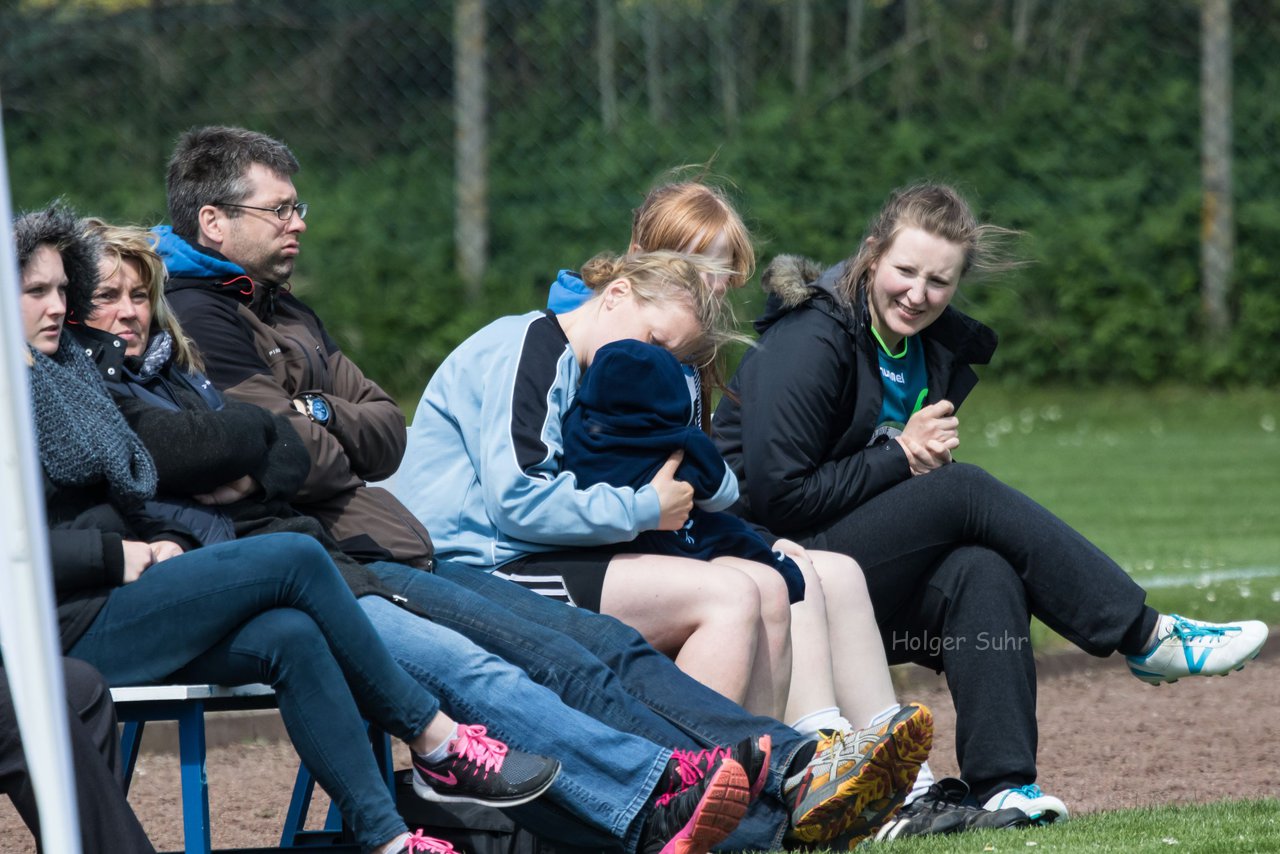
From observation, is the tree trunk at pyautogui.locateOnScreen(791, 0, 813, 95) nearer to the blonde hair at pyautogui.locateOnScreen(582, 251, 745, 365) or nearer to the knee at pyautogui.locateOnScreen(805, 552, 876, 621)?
the blonde hair at pyautogui.locateOnScreen(582, 251, 745, 365)

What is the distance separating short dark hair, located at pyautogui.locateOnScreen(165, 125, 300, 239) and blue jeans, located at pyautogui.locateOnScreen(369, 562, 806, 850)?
1.03 metres

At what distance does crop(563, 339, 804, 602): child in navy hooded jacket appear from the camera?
3699mm

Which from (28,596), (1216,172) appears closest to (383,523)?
(28,596)

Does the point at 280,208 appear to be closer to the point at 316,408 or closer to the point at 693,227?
the point at 316,408

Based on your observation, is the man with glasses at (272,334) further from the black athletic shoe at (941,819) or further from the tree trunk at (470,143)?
the tree trunk at (470,143)

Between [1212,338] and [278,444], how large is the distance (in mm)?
12011

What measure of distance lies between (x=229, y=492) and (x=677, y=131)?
11660 millimetres

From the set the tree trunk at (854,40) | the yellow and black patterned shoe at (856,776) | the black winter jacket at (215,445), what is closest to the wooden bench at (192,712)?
the black winter jacket at (215,445)

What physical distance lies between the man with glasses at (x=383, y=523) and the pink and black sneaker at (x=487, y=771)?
0.12 metres

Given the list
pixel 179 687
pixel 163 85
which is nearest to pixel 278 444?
pixel 179 687

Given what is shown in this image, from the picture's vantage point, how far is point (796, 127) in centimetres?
1469

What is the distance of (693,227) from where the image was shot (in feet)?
14.2

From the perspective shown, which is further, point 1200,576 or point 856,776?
point 1200,576

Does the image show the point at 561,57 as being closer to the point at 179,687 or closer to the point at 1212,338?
the point at 1212,338
